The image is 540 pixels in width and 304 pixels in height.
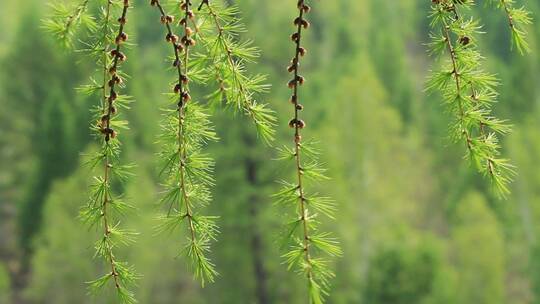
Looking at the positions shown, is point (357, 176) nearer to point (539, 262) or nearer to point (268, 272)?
point (268, 272)

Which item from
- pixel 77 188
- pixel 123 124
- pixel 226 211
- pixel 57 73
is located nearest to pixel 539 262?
pixel 226 211

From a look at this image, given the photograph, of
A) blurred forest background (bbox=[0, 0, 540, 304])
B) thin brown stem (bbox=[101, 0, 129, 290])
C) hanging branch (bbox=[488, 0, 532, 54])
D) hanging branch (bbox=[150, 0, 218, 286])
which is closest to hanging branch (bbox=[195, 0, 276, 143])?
hanging branch (bbox=[150, 0, 218, 286])

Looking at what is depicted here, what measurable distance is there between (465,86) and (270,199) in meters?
14.2

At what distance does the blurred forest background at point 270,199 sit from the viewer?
1619cm

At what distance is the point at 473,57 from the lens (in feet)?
6.15

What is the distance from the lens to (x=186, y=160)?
5.88 ft

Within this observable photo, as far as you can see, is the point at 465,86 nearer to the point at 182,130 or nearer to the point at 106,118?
the point at 182,130

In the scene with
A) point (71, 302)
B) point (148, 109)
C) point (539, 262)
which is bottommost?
point (71, 302)

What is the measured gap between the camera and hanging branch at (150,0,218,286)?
177 cm

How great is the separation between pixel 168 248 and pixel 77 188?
2.63m

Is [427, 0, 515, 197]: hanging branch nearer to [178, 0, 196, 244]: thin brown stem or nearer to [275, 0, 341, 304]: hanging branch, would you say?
[275, 0, 341, 304]: hanging branch

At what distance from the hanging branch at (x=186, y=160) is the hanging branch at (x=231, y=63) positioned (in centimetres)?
5

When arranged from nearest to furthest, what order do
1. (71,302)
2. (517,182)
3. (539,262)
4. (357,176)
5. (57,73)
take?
(539,262)
(71,302)
(357,176)
(517,182)
(57,73)

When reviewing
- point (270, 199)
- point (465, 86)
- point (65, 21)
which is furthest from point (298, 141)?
point (270, 199)
